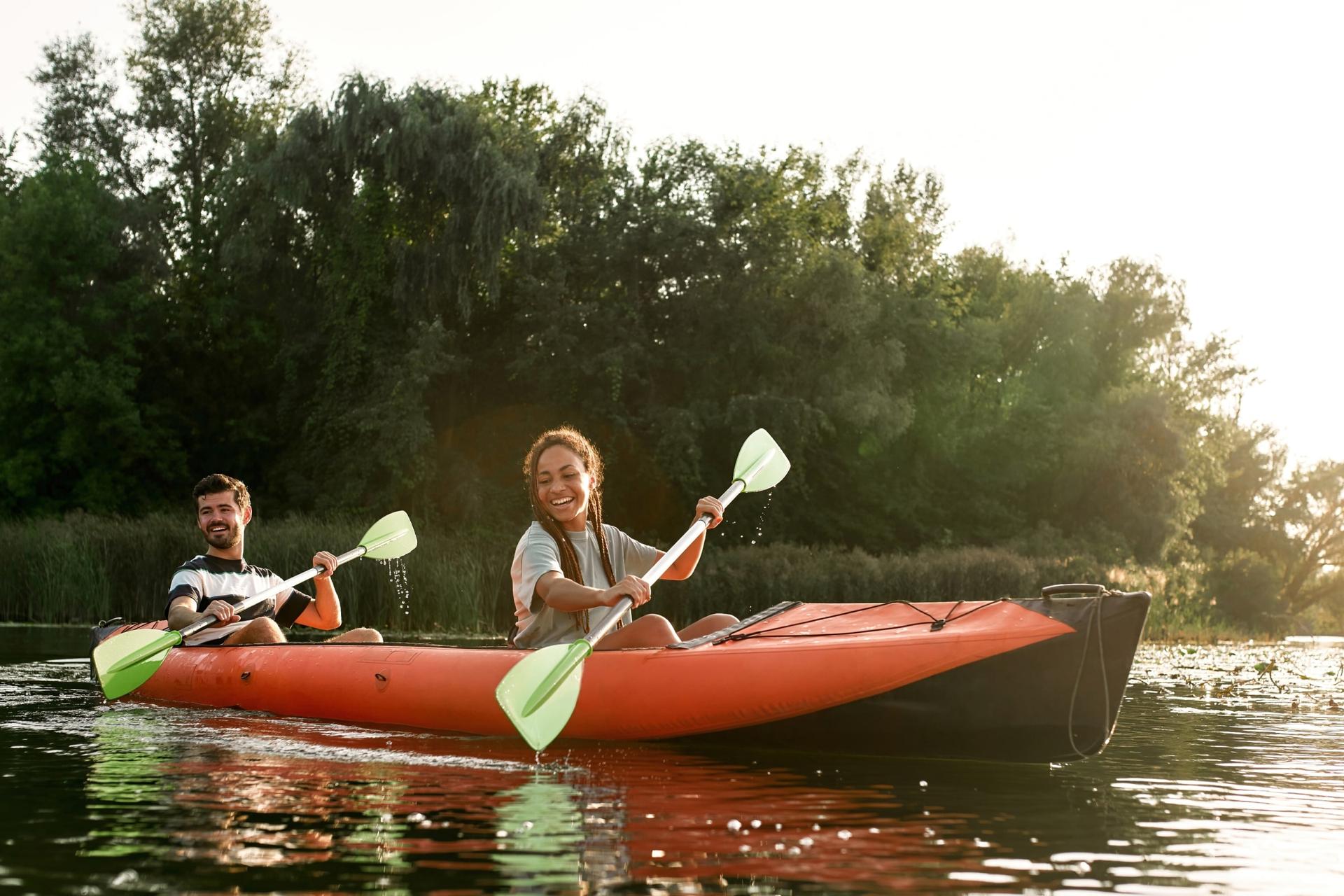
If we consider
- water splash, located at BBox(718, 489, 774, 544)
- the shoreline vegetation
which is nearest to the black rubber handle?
the shoreline vegetation

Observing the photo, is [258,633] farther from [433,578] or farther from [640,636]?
[433,578]

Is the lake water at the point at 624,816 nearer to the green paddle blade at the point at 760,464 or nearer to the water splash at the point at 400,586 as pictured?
the green paddle blade at the point at 760,464

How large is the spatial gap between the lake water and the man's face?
2.64 feet

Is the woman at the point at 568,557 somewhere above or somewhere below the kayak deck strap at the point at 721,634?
above

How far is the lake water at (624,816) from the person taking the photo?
8.96ft

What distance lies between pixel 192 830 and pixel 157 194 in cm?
2156

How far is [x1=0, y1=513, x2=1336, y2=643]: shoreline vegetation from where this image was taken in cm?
1159

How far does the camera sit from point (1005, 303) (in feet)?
91.0

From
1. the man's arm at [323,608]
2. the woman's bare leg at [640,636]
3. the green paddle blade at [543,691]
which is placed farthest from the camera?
the man's arm at [323,608]

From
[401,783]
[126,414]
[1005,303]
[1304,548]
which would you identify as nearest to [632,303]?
[126,414]

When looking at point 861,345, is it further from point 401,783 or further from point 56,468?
point 401,783

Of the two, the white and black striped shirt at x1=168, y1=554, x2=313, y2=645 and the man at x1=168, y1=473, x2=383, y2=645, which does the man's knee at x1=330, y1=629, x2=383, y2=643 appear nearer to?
the man at x1=168, y1=473, x2=383, y2=645

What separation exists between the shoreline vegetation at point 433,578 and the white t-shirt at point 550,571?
628cm

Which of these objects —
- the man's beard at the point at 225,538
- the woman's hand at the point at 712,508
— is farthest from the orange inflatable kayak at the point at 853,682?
the man's beard at the point at 225,538
